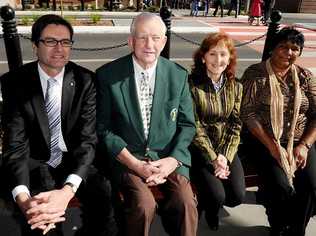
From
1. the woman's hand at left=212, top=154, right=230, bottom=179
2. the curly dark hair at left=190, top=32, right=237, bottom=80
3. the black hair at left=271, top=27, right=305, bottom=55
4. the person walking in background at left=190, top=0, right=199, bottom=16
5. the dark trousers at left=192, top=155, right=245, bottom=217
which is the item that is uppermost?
the black hair at left=271, top=27, right=305, bottom=55

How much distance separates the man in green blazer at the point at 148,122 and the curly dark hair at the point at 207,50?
0.18 meters

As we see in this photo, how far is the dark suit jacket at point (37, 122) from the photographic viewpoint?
8.33 feet

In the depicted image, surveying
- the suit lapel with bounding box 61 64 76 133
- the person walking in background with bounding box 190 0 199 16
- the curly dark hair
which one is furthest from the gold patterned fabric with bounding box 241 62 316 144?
the person walking in background with bounding box 190 0 199 16

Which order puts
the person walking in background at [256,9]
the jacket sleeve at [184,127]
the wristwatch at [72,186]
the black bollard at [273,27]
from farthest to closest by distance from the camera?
the person walking in background at [256,9] → the black bollard at [273,27] → the jacket sleeve at [184,127] → the wristwatch at [72,186]

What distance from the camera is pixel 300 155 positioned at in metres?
3.09

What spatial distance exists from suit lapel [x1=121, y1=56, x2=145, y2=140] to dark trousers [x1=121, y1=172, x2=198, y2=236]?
0.35m

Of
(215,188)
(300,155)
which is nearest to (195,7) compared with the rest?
(300,155)

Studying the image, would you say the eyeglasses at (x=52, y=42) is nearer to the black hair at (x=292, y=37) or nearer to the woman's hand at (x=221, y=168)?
the woman's hand at (x=221, y=168)

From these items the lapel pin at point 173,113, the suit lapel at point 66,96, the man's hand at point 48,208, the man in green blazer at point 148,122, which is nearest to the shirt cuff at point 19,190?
the man's hand at point 48,208

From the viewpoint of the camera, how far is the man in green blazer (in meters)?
2.61

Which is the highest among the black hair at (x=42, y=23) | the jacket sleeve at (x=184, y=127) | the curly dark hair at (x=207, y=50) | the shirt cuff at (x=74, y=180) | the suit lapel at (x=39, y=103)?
the black hair at (x=42, y=23)

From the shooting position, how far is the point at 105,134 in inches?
110

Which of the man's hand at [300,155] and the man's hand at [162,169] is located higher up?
the man's hand at [162,169]

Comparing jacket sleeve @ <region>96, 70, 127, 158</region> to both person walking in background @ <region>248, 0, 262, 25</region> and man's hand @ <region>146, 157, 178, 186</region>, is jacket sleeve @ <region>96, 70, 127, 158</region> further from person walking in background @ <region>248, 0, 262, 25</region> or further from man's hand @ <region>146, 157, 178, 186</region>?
person walking in background @ <region>248, 0, 262, 25</region>
